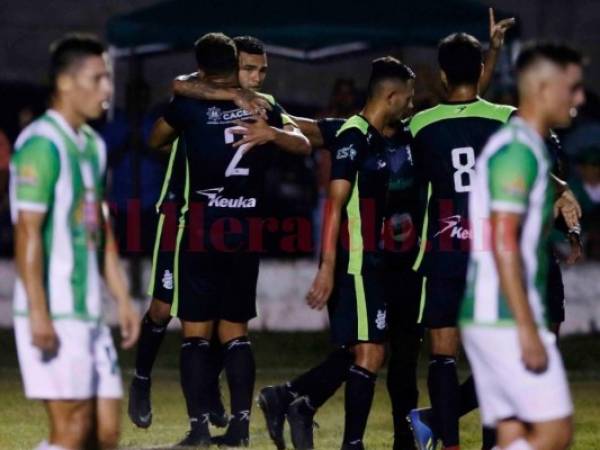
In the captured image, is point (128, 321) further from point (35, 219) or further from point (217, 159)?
point (217, 159)

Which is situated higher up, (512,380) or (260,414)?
(512,380)

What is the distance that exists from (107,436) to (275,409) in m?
3.17

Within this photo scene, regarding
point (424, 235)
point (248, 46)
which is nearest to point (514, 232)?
point (424, 235)

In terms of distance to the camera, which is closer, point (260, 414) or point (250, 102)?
point (250, 102)

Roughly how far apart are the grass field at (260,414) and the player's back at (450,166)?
155 cm

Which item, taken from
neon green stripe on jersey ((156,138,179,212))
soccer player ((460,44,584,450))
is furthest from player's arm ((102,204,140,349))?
neon green stripe on jersey ((156,138,179,212))

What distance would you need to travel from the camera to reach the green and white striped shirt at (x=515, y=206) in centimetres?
684

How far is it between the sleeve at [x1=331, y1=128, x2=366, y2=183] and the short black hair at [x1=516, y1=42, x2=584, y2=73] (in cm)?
241

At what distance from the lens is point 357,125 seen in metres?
9.57

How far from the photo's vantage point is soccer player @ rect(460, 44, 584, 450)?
6.82 m

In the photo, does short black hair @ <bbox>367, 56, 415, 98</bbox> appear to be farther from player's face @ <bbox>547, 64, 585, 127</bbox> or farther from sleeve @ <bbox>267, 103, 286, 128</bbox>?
player's face @ <bbox>547, 64, 585, 127</bbox>

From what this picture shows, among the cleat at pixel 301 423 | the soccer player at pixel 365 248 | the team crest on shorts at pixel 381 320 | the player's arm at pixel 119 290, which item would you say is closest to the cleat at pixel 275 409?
the cleat at pixel 301 423

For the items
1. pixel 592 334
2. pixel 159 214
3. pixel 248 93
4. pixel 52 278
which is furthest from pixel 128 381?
pixel 52 278

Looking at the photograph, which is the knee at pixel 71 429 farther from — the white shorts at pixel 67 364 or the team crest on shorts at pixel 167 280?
the team crest on shorts at pixel 167 280
